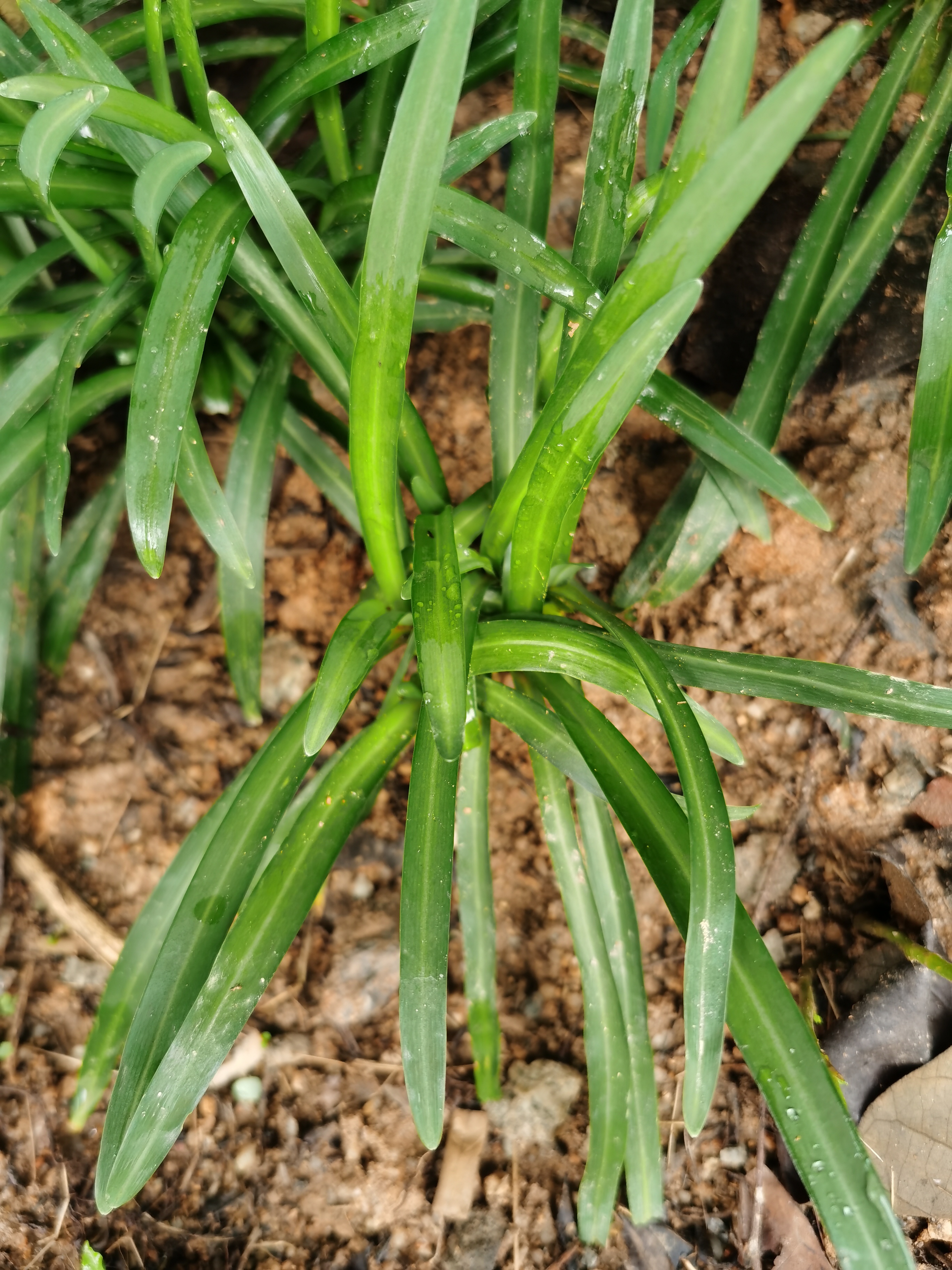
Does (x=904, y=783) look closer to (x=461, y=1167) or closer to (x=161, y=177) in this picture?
(x=461, y=1167)

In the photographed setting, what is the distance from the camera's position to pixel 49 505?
86 centimetres

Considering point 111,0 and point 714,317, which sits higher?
point 111,0

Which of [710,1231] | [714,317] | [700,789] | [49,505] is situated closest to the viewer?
[700,789]

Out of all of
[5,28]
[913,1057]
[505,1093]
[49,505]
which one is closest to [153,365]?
[49,505]

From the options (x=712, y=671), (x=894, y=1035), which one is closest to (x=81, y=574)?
(x=712, y=671)

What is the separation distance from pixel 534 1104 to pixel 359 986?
272 mm

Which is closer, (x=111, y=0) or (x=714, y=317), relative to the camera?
(x=111, y=0)

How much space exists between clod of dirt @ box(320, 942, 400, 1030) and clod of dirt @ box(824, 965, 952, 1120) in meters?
0.56

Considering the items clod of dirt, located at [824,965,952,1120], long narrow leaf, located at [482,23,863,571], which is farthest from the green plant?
clod of dirt, located at [824,965,952,1120]

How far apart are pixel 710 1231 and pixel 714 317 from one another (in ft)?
3.87

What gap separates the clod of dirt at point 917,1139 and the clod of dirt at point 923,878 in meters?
0.14

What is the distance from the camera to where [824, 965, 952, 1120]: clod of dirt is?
3.11ft

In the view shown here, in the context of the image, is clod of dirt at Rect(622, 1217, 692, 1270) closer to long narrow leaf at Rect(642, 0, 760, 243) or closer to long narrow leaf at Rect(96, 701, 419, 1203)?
long narrow leaf at Rect(96, 701, 419, 1203)

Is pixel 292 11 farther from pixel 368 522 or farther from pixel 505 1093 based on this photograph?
pixel 505 1093
